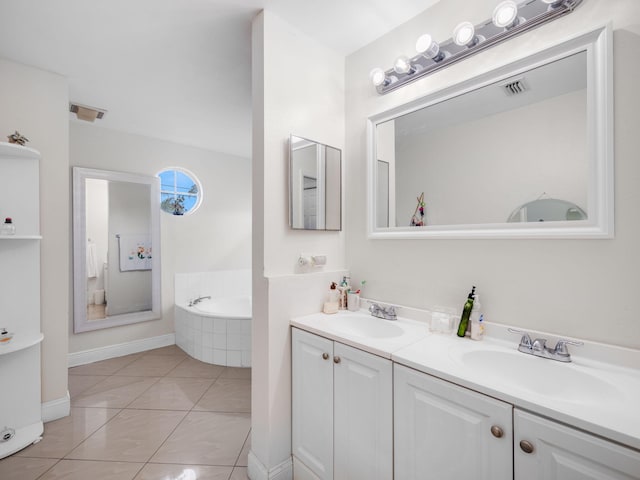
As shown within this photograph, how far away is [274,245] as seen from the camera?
1.62 meters

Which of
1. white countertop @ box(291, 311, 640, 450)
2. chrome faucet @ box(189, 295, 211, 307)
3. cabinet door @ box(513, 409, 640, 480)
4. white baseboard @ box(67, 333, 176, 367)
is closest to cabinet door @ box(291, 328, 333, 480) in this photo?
white countertop @ box(291, 311, 640, 450)

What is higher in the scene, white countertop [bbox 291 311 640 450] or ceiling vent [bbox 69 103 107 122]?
ceiling vent [bbox 69 103 107 122]

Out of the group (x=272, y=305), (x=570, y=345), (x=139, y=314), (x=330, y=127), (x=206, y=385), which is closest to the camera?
(x=570, y=345)

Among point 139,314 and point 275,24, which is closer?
point 275,24

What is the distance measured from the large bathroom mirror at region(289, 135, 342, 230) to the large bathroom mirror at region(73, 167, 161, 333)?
2485mm

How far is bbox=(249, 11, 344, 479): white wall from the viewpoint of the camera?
156 cm

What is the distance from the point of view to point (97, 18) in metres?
1.63

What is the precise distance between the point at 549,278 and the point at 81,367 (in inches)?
156

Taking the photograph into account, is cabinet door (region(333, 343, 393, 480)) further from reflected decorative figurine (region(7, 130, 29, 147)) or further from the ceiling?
reflected decorative figurine (region(7, 130, 29, 147))

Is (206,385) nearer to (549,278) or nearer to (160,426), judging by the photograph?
(160,426)

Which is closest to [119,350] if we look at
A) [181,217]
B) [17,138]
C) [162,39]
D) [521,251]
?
[181,217]

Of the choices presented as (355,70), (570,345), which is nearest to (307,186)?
(355,70)

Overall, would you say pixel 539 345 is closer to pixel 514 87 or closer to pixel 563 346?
pixel 563 346

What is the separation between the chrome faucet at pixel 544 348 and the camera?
1.11 metres
